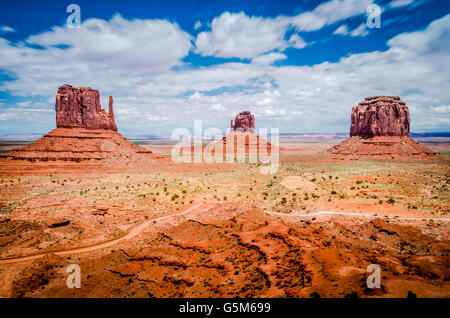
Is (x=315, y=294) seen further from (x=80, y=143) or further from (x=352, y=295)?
(x=80, y=143)

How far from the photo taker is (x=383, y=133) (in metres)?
87.4

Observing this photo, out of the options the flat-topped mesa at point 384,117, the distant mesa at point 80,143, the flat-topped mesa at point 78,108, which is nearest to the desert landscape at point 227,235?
the distant mesa at point 80,143

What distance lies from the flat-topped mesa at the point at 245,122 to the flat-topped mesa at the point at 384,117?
6129 cm

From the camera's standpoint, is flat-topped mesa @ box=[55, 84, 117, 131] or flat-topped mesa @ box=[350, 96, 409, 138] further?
flat-topped mesa @ box=[350, 96, 409, 138]

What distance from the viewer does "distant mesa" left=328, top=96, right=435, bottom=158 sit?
81062 mm

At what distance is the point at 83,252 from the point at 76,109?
61.5m

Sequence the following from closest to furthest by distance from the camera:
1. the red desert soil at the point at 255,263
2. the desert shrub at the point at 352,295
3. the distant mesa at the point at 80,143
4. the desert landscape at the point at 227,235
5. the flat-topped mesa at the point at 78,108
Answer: the desert shrub at the point at 352,295, the red desert soil at the point at 255,263, the desert landscape at the point at 227,235, the distant mesa at the point at 80,143, the flat-topped mesa at the point at 78,108

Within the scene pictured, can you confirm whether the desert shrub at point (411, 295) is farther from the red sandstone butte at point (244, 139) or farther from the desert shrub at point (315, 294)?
the red sandstone butte at point (244, 139)

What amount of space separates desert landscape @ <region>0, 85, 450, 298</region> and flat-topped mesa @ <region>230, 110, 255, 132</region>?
9420 centimetres

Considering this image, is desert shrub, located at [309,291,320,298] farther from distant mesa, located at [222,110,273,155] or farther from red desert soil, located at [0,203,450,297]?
distant mesa, located at [222,110,273,155]

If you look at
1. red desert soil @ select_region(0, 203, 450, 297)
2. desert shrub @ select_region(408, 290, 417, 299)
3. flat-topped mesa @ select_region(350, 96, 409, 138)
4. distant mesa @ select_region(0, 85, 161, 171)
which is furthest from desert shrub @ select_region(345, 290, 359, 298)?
flat-topped mesa @ select_region(350, 96, 409, 138)

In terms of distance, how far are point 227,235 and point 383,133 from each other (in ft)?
303

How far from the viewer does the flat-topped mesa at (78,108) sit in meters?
65.2
